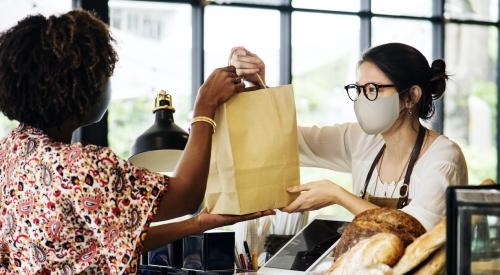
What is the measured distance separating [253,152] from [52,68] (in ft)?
1.95

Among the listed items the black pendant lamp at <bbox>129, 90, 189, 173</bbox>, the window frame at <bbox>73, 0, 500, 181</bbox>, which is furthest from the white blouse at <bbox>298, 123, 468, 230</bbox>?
the window frame at <bbox>73, 0, 500, 181</bbox>

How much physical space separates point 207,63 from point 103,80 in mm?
3351

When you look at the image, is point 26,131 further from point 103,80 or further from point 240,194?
point 240,194

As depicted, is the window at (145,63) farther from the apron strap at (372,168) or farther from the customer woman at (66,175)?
the customer woman at (66,175)

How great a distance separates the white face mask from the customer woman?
92 centimetres

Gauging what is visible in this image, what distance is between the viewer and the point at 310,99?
566 centimetres

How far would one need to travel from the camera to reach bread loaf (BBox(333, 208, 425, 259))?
70.7 inches

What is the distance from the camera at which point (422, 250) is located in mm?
1638

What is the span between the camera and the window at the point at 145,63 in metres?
4.97

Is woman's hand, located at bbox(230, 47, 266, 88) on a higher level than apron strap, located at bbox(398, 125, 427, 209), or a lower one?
higher

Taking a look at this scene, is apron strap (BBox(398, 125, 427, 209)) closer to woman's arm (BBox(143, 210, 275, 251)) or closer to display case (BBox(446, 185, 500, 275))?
woman's arm (BBox(143, 210, 275, 251))

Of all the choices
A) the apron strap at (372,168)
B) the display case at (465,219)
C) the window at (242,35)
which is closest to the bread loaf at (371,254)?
→ the display case at (465,219)

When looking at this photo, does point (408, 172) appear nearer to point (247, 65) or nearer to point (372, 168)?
point (372, 168)

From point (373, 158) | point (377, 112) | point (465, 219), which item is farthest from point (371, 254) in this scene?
point (373, 158)
